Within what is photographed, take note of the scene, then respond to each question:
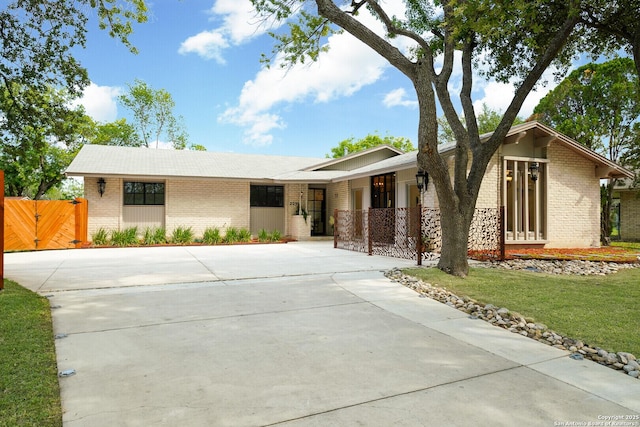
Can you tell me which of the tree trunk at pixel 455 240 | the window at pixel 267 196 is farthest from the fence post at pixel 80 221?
the tree trunk at pixel 455 240

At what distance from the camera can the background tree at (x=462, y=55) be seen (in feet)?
22.7

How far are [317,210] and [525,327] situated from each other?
1481 cm

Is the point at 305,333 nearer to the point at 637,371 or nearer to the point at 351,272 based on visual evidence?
the point at 637,371

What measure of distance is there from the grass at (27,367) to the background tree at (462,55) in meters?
6.12

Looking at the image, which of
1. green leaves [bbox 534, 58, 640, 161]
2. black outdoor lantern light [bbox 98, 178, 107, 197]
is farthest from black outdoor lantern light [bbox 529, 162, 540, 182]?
black outdoor lantern light [bbox 98, 178, 107, 197]

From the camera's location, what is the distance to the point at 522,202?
1243 centimetres

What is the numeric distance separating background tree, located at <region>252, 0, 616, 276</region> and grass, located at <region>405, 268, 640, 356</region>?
80 cm

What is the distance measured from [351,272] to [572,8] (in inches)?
239

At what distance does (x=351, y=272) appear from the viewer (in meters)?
8.09

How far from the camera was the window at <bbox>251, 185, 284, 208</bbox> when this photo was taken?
59.8 ft

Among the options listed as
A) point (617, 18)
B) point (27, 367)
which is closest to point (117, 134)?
point (617, 18)

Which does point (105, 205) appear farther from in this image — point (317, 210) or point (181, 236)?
point (317, 210)

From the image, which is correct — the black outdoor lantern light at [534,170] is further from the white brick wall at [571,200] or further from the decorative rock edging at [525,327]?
the decorative rock edging at [525,327]

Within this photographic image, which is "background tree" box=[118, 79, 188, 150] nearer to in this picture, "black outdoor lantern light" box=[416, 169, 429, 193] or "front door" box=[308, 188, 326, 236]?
"front door" box=[308, 188, 326, 236]
